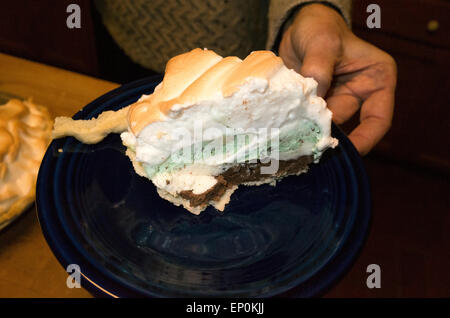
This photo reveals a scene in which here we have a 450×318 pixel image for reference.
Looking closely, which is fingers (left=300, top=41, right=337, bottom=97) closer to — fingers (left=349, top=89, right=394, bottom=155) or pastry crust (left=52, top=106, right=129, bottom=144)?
fingers (left=349, top=89, right=394, bottom=155)

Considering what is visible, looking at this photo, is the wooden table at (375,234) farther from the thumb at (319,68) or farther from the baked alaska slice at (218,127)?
the thumb at (319,68)

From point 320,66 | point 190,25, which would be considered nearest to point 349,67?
point 320,66

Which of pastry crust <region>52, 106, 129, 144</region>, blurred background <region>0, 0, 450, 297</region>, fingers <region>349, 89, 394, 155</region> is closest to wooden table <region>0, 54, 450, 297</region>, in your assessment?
blurred background <region>0, 0, 450, 297</region>

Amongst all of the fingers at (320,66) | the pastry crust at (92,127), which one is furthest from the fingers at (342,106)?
the pastry crust at (92,127)

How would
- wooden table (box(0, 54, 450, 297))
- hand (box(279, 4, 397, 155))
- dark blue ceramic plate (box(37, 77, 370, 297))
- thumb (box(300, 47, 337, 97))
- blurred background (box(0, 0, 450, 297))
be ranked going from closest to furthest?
dark blue ceramic plate (box(37, 77, 370, 297)) → wooden table (box(0, 54, 450, 297)) → thumb (box(300, 47, 337, 97)) → hand (box(279, 4, 397, 155)) → blurred background (box(0, 0, 450, 297))

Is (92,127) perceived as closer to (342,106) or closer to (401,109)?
(342,106)

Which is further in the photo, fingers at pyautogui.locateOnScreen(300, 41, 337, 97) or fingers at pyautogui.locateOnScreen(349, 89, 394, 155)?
fingers at pyautogui.locateOnScreen(349, 89, 394, 155)

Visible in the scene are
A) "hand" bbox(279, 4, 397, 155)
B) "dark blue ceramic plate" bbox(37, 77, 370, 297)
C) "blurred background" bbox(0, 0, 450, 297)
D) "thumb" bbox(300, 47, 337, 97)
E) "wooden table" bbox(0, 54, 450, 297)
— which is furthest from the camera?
"blurred background" bbox(0, 0, 450, 297)

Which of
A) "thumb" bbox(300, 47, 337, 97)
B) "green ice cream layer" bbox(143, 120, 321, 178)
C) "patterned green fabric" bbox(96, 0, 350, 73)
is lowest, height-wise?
"green ice cream layer" bbox(143, 120, 321, 178)
